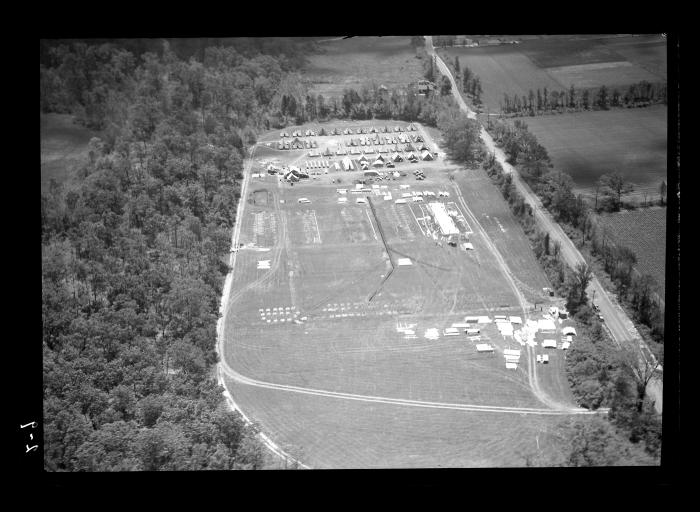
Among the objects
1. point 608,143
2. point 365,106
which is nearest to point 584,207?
point 608,143

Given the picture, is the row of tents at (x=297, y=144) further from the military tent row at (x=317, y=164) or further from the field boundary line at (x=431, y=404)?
the field boundary line at (x=431, y=404)

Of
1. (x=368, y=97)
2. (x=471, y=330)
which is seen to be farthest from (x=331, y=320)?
(x=368, y=97)

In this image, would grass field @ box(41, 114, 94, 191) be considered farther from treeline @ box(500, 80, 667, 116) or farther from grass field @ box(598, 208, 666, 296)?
grass field @ box(598, 208, 666, 296)

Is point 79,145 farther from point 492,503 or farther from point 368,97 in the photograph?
point 492,503

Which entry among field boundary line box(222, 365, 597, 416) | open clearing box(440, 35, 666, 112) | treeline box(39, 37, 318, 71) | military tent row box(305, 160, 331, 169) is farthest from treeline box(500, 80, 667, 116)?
field boundary line box(222, 365, 597, 416)

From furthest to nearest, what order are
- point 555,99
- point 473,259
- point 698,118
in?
1. point 555,99
2. point 473,259
3. point 698,118

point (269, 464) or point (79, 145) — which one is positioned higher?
point (79, 145)

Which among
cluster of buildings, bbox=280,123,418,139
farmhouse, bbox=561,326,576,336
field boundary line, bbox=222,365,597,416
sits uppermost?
cluster of buildings, bbox=280,123,418,139
